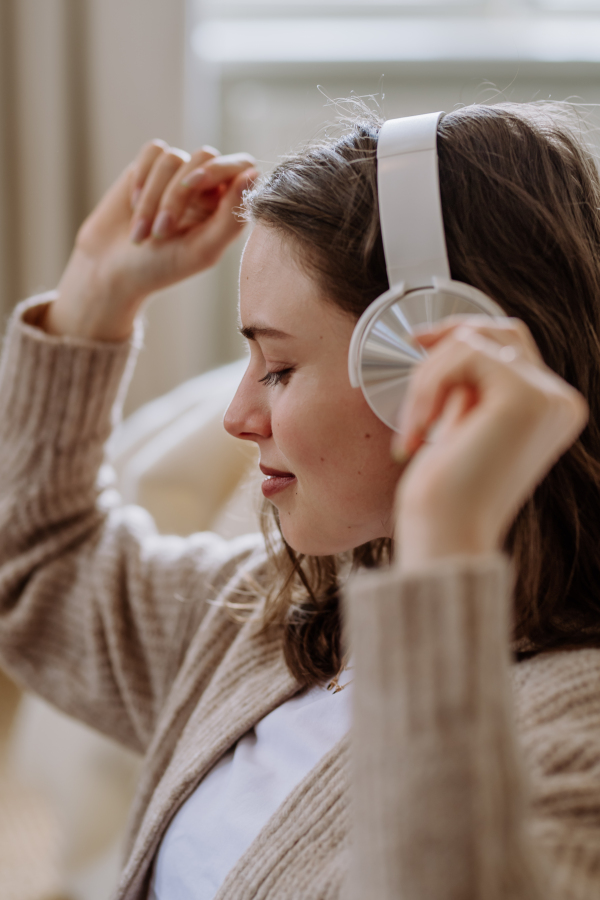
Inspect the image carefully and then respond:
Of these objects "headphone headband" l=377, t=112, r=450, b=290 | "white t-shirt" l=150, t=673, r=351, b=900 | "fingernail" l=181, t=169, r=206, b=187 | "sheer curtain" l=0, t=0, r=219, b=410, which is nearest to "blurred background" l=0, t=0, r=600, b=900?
"sheer curtain" l=0, t=0, r=219, b=410

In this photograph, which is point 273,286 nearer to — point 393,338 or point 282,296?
point 282,296

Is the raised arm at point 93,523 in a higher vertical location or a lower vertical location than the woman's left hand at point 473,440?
lower

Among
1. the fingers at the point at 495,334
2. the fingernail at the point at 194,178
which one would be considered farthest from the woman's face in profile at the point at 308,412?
the fingernail at the point at 194,178

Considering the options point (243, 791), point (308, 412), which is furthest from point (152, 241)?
point (243, 791)

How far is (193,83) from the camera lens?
1.82 metres

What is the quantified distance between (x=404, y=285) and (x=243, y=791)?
465 mm

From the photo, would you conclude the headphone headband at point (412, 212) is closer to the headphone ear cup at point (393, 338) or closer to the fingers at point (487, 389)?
the headphone ear cup at point (393, 338)

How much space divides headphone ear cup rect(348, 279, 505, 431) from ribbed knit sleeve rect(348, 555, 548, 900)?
0.17 m

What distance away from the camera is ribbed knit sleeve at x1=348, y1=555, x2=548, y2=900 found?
0.41m

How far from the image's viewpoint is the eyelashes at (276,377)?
2.17ft

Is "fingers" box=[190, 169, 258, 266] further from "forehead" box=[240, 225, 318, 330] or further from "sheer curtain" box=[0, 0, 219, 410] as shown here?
"sheer curtain" box=[0, 0, 219, 410]

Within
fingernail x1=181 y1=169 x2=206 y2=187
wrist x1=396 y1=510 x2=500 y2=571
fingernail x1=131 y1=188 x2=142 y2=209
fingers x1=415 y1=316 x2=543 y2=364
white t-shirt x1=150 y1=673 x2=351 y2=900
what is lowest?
white t-shirt x1=150 y1=673 x2=351 y2=900

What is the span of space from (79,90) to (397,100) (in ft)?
2.42

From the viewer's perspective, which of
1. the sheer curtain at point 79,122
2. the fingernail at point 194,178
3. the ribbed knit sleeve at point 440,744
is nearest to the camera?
the ribbed knit sleeve at point 440,744
